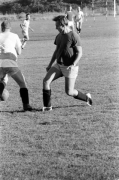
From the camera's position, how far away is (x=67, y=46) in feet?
28.6

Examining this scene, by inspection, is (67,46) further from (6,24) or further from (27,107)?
(27,107)

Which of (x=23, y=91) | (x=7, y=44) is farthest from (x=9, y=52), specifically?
(x=23, y=91)

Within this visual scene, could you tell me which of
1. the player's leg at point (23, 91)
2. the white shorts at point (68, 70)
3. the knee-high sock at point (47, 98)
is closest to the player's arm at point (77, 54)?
the white shorts at point (68, 70)

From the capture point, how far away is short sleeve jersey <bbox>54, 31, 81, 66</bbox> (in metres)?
8.66

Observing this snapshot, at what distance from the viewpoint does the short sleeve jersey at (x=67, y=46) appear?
28.4 ft

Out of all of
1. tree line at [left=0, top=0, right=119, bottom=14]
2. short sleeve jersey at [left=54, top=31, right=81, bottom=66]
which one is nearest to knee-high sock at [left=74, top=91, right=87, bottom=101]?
short sleeve jersey at [left=54, top=31, right=81, bottom=66]

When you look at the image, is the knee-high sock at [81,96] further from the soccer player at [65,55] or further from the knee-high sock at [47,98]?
the knee-high sock at [47,98]

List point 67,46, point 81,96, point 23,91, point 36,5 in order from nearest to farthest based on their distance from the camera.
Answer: point 67,46 < point 23,91 < point 81,96 < point 36,5

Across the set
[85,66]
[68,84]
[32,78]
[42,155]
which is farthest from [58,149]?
[85,66]

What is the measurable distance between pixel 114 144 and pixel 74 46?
2.63 m

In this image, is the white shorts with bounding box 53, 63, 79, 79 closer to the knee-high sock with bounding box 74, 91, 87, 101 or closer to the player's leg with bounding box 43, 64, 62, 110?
the player's leg with bounding box 43, 64, 62, 110

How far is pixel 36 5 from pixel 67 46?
81.7m

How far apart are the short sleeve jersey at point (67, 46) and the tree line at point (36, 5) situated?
74.5 metres

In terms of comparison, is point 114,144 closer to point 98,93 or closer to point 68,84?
point 68,84
